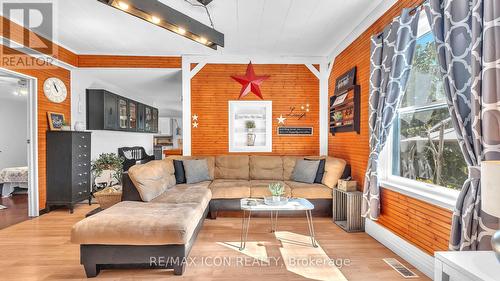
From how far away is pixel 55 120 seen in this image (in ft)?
14.8

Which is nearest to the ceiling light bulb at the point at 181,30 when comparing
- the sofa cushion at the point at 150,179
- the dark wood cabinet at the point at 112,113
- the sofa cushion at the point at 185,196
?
the sofa cushion at the point at 150,179

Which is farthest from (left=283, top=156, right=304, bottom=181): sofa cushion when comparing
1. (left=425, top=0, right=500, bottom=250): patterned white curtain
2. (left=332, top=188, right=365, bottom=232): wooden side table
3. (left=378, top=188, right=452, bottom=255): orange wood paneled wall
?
(left=425, top=0, right=500, bottom=250): patterned white curtain

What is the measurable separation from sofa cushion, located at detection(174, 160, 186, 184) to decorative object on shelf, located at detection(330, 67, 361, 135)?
112 inches

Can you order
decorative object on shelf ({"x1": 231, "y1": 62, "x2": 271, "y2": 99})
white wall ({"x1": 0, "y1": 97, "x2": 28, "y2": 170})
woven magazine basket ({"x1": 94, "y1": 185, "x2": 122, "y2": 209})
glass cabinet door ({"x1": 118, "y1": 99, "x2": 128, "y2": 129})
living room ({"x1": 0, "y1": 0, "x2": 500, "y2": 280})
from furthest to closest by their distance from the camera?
white wall ({"x1": 0, "y1": 97, "x2": 28, "y2": 170})
glass cabinet door ({"x1": 118, "y1": 99, "x2": 128, "y2": 129})
decorative object on shelf ({"x1": 231, "y1": 62, "x2": 271, "y2": 99})
woven magazine basket ({"x1": 94, "y1": 185, "x2": 122, "y2": 209})
living room ({"x1": 0, "y1": 0, "x2": 500, "y2": 280})

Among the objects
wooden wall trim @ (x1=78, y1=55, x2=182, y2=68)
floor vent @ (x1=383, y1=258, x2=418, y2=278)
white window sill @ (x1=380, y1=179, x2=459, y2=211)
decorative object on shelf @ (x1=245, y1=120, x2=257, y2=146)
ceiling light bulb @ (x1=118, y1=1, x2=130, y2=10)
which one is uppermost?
wooden wall trim @ (x1=78, y1=55, x2=182, y2=68)

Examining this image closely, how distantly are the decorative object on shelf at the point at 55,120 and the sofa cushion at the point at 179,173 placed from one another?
2144mm

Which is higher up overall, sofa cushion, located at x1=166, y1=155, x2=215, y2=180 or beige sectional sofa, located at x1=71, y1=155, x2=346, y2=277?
sofa cushion, located at x1=166, y1=155, x2=215, y2=180

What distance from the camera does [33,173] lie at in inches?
164

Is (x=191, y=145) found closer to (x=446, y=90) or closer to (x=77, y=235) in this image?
(x=77, y=235)

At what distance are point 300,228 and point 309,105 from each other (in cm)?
259

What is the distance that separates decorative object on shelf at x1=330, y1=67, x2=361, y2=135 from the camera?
385 centimetres

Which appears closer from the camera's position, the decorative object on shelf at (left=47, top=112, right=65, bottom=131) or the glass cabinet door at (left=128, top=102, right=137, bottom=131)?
the decorative object on shelf at (left=47, top=112, right=65, bottom=131)

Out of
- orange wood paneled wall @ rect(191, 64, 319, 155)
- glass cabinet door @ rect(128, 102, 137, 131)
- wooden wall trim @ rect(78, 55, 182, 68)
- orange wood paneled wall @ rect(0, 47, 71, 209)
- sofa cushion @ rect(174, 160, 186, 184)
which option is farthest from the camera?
glass cabinet door @ rect(128, 102, 137, 131)

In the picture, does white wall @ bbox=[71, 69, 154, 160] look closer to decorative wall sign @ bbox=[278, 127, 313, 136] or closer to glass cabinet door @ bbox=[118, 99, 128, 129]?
glass cabinet door @ bbox=[118, 99, 128, 129]
